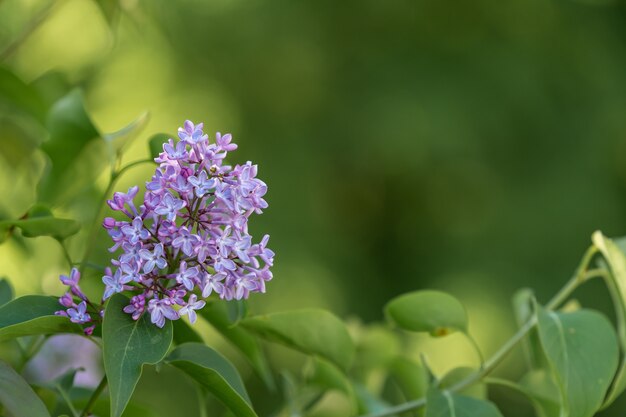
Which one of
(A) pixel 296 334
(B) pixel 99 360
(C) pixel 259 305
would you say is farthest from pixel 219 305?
(C) pixel 259 305

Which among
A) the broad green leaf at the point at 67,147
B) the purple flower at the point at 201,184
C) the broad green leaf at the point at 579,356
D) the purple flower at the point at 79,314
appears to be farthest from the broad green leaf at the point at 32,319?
the broad green leaf at the point at 579,356

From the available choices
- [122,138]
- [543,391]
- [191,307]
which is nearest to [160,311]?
[191,307]

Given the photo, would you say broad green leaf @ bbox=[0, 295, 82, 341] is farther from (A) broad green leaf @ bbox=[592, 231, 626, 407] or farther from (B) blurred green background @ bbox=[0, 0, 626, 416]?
(B) blurred green background @ bbox=[0, 0, 626, 416]

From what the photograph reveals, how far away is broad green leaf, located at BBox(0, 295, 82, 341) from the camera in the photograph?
22.6 inches

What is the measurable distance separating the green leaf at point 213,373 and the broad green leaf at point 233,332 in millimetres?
92

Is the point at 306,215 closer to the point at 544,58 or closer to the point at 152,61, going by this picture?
the point at 152,61

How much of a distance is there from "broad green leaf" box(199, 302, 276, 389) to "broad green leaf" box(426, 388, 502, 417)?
0.15 m

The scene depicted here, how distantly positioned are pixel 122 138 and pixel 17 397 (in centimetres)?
30

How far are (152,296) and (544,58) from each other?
3.37m

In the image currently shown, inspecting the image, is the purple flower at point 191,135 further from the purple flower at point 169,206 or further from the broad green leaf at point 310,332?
the broad green leaf at point 310,332

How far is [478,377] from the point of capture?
0.83 m

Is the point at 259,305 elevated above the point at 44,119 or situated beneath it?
situated beneath

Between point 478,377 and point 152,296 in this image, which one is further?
point 478,377

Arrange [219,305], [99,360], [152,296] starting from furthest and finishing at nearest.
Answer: [99,360]
[219,305]
[152,296]
